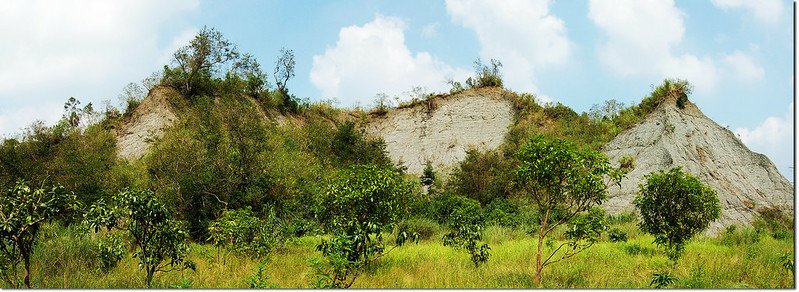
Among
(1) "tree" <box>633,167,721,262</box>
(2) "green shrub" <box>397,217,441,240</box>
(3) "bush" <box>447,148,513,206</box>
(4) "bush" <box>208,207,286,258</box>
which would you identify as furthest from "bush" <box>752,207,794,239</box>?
(4) "bush" <box>208,207,286,258</box>

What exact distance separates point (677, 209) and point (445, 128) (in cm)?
2567

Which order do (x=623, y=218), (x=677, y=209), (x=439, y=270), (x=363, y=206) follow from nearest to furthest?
(x=363, y=206)
(x=439, y=270)
(x=677, y=209)
(x=623, y=218)

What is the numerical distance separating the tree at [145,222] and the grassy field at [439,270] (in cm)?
62

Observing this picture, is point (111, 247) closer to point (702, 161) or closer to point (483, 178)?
point (483, 178)

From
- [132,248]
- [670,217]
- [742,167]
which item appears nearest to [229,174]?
[132,248]

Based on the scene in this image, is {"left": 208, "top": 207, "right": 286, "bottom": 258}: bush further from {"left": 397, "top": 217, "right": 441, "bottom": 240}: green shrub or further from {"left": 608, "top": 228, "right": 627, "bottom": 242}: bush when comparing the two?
{"left": 608, "top": 228, "right": 627, "bottom": 242}: bush

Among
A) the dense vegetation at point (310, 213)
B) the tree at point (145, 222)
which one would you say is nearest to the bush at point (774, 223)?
the dense vegetation at point (310, 213)

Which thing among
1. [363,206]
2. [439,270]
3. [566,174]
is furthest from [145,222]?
[566,174]

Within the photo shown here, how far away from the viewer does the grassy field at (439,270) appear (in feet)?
33.2

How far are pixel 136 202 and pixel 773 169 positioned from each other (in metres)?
29.6

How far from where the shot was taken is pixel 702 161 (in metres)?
27.6

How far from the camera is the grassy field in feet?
33.2

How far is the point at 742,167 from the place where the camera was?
28297 millimetres

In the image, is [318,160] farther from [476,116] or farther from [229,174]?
[476,116]
